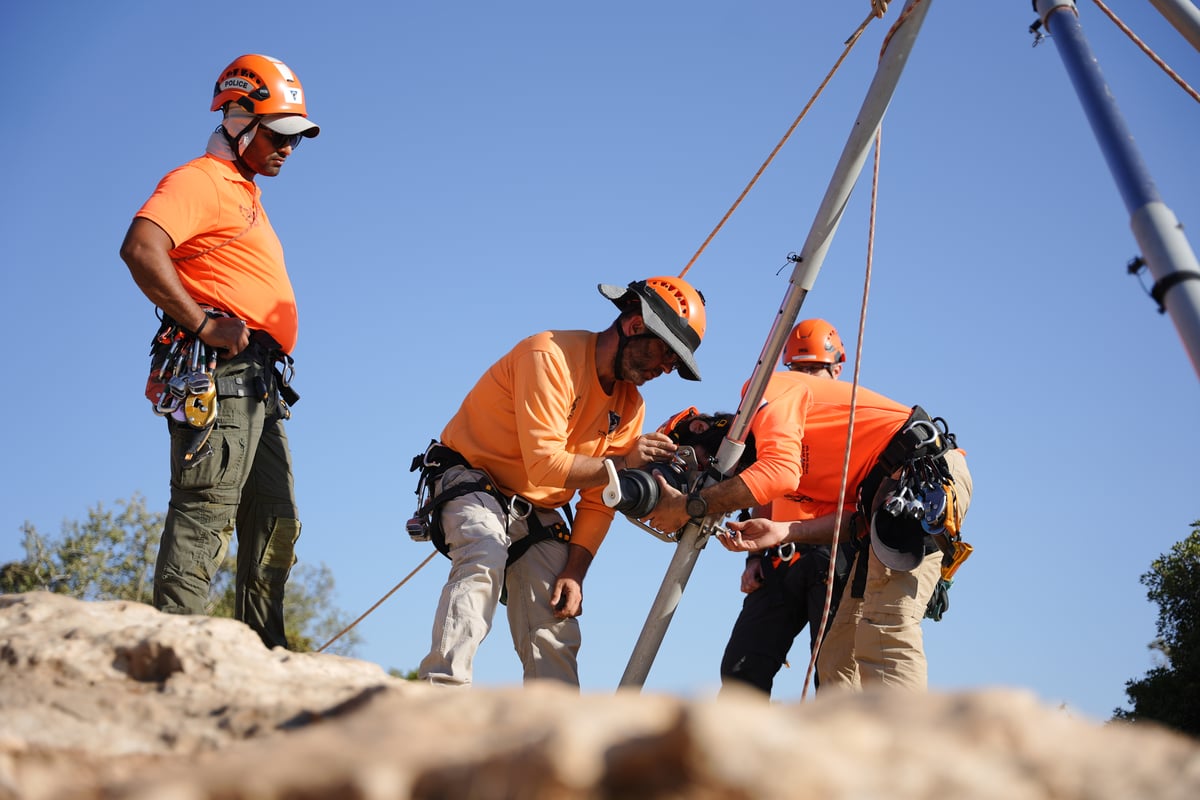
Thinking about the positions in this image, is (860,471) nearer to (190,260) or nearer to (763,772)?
(190,260)

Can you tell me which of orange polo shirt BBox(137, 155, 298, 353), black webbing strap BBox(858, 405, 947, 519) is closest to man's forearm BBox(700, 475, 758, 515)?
black webbing strap BBox(858, 405, 947, 519)

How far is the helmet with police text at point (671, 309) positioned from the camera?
5848 mm

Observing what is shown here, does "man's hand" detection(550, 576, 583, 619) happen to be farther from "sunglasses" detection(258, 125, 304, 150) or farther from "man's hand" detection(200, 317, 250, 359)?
"sunglasses" detection(258, 125, 304, 150)

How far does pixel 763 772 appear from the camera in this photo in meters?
1.44

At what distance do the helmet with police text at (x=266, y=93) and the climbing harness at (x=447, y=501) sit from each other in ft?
6.22

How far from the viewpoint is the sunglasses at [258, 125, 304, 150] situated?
5.94 metres

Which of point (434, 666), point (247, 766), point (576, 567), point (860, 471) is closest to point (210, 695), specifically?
point (247, 766)

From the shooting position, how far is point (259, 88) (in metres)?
5.90

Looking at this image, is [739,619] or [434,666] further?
[739,619]

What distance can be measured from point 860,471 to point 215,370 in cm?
356

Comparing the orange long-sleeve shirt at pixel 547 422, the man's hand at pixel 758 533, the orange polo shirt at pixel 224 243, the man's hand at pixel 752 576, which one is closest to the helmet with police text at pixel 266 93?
the orange polo shirt at pixel 224 243

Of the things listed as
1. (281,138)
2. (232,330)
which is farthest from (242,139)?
(232,330)

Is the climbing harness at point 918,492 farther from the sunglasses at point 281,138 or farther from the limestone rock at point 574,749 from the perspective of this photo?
the limestone rock at point 574,749

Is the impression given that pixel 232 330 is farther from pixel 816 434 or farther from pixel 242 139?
pixel 816 434
